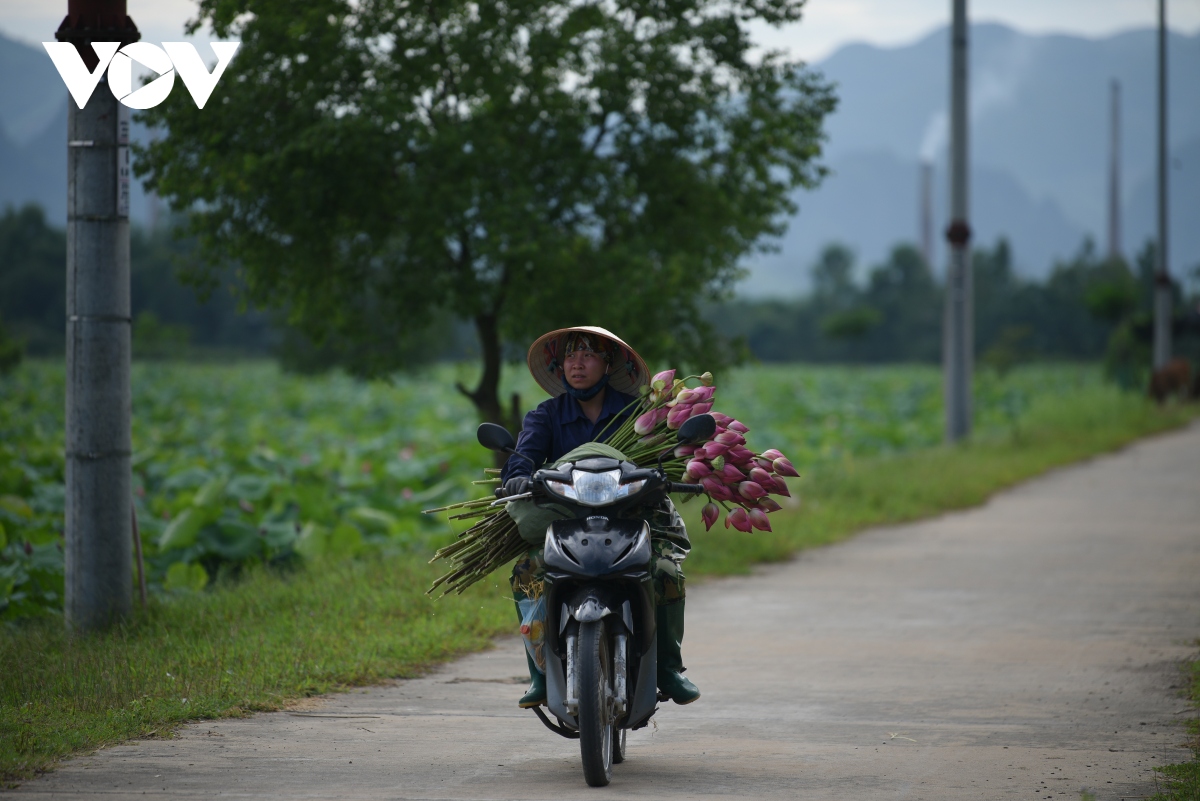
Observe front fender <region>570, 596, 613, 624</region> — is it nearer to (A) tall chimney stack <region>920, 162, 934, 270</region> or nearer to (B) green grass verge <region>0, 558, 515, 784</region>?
(B) green grass verge <region>0, 558, 515, 784</region>

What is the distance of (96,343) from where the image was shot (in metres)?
8.02

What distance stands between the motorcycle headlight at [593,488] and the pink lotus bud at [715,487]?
17.1 inches

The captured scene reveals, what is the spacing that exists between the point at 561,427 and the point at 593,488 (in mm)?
740

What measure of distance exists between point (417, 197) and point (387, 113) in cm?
67

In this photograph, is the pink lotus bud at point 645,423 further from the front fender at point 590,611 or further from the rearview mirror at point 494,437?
the front fender at point 590,611

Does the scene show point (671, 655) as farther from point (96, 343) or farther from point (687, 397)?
point (96, 343)

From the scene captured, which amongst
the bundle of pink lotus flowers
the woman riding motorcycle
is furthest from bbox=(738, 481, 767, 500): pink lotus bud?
the woman riding motorcycle

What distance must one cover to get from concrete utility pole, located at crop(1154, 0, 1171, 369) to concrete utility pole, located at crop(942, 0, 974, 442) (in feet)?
50.6

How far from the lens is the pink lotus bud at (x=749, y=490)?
17.6ft

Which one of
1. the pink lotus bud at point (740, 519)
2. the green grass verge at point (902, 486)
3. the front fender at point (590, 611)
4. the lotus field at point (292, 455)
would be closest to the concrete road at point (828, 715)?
the front fender at point (590, 611)

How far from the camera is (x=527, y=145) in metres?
10.8

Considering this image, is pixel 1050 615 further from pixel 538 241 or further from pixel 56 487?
pixel 56 487

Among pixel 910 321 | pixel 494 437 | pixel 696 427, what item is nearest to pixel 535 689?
pixel 494 437

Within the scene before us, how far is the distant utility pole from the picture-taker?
51103 mm
